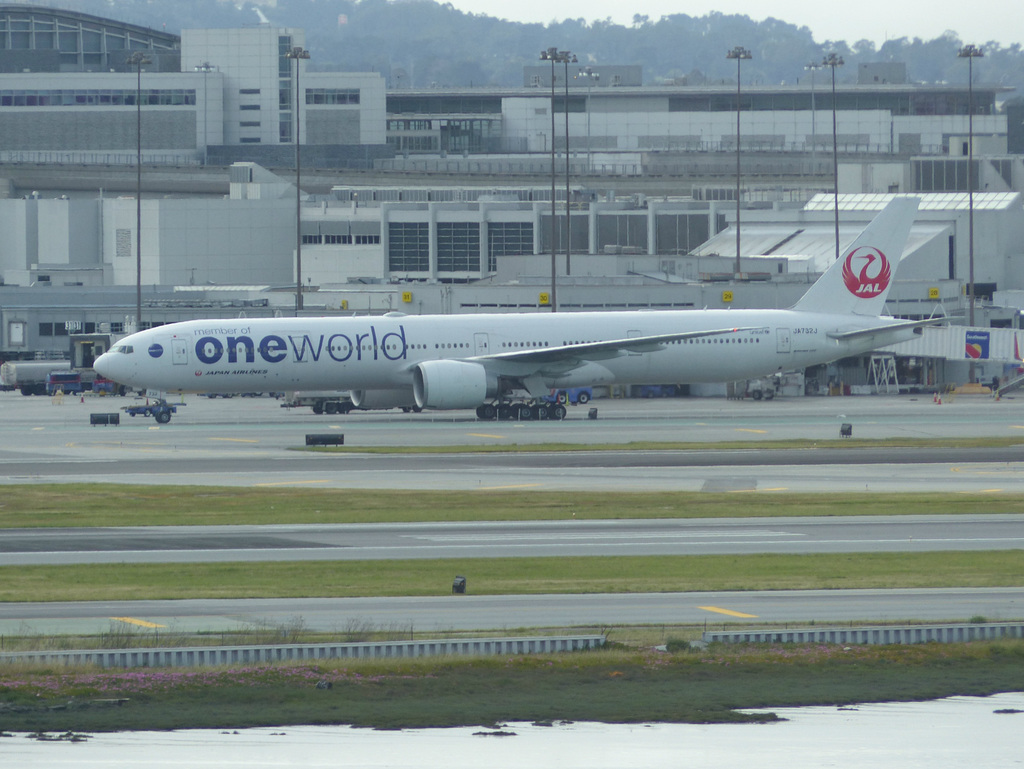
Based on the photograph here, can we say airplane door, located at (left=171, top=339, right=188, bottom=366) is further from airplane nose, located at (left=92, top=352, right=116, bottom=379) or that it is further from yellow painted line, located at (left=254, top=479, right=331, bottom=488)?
yellow painted line, located at (left=254, top=479, right=331, bottom=488)

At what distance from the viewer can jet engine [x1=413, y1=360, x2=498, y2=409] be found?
6619cm

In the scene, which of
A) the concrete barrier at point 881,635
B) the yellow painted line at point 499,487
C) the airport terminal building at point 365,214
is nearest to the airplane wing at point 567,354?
the yellow painted line at point 499,487

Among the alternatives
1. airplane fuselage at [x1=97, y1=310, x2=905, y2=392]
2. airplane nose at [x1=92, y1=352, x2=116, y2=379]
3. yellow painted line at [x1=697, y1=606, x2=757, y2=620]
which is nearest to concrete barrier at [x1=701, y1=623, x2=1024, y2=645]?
yellow painted line at [x1=697, y1=606, x2=757, y2=620]

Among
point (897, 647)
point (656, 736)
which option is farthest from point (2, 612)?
point (897, 647)

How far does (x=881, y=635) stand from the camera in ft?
77.0

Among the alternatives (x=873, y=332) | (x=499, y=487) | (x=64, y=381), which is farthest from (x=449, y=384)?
(x=64, y=381)

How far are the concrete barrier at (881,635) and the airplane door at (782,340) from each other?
4845 centimetres

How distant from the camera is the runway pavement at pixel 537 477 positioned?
2586cm

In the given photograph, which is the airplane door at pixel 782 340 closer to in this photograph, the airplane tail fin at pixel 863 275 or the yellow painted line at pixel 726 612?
the airplane tail fin at pixel 863 275

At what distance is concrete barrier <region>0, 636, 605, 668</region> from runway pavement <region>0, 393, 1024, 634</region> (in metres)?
1.78

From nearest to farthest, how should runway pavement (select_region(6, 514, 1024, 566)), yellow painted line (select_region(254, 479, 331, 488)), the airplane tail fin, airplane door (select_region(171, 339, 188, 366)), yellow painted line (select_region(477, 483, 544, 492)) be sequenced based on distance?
1. runway pavement (select_region(6, 514, 1024, 566))
2. yellow painted line (select_region(477, 483, 544, 492))
3. yellow painted line (select_region(254, 479, 331, 488))
4. airplane door (select_region(171, 339, 188, 366))
5. the airplane tail fin

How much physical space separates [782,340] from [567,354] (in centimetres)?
1123

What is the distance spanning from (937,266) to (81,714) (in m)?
99.1

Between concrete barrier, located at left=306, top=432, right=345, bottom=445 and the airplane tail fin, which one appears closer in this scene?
concrete barrier, located at left=306, top=432, right=345, bottom=445
